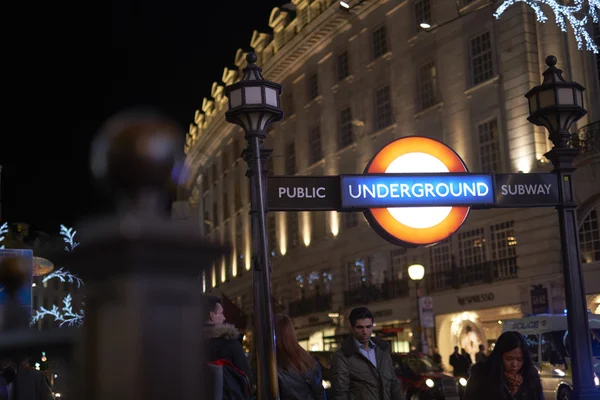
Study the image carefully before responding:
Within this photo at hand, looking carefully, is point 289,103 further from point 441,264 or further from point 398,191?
point 398,191

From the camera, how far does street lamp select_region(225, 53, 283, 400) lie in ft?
25.5

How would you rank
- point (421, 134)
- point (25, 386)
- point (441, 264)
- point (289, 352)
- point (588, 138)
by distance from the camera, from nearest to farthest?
point (289, 352) → point (25, 386) → point (588, 138) → point (421, 134) → point (441, 264)

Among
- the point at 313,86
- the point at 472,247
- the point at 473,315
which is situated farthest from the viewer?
the point at 313,86

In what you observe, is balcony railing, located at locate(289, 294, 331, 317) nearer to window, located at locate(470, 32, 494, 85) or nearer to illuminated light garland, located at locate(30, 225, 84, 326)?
window, located at locate(470, 32, 494, 85)

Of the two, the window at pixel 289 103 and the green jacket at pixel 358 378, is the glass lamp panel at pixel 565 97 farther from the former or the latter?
the window at pixel 289 103

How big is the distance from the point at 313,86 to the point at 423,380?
88.9 ft

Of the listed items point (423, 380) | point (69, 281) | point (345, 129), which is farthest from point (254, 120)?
point (345, 129)

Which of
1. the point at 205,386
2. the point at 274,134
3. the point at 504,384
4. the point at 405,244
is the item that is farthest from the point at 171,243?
the point at 274,134

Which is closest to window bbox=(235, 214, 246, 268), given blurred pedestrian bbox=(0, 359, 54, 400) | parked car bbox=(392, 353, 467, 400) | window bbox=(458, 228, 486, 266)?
window bbox=(458, 228, 486, 266)

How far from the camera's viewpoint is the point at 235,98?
8805 mm

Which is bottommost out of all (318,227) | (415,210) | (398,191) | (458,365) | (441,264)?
(458,365)

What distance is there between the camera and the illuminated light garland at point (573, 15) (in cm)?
2760

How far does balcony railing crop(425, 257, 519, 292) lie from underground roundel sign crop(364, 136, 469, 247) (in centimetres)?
2236

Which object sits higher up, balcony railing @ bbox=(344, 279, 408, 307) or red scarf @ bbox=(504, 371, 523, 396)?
balcony railing @ bbox=(344, 279, 408, 307)
